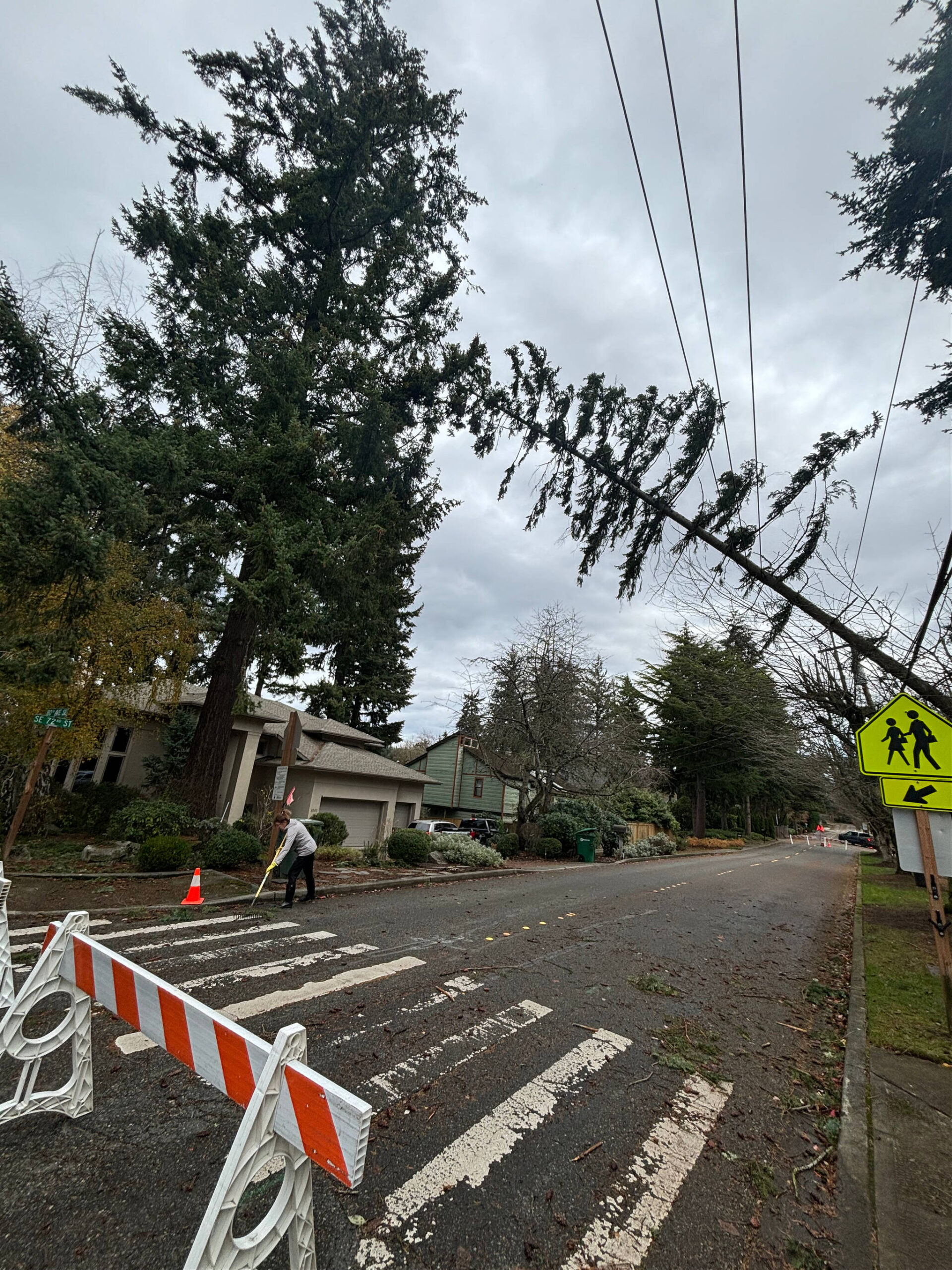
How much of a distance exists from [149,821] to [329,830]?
680cm

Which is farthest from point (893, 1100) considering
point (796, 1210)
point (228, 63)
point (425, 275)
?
point (228, 63)

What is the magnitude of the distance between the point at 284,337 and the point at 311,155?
5846mm

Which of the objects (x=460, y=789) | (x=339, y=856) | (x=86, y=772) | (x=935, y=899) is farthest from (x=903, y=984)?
(x=460, y=789)

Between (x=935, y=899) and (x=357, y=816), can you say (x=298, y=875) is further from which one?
(x=357, y=816)

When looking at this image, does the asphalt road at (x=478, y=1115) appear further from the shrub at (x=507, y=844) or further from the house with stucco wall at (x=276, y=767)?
the shrub at (x=507, y=844)

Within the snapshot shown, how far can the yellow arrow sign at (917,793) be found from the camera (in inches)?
209

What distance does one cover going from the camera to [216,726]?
12844mm

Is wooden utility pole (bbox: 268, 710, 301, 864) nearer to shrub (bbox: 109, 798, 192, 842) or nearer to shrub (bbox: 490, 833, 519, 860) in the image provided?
shrub (bbox: 109, 798, 192, 842)

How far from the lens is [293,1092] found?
1799 millimetres

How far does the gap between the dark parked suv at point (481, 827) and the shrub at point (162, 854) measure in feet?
53.1

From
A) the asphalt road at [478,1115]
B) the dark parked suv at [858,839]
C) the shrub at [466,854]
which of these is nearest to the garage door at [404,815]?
the shrub at [466,854]

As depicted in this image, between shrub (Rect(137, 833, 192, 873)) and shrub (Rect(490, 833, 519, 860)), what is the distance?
11.9m

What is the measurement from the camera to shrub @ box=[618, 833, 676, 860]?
24719mm

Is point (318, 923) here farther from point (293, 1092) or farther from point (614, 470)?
point (614, 470)
